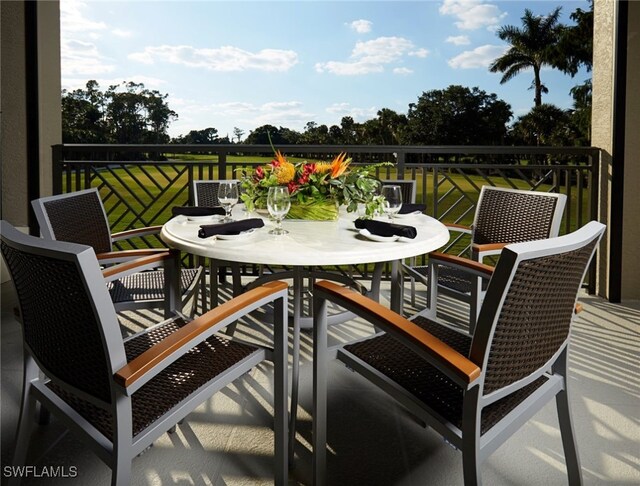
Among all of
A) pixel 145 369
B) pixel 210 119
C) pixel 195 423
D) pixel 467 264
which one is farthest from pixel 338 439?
pixel 210 119

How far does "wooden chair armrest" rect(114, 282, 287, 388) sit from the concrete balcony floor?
655 millimetres

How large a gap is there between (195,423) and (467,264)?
1248 mm

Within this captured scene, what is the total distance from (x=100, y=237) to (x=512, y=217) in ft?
6.61

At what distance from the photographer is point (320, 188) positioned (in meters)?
2.20

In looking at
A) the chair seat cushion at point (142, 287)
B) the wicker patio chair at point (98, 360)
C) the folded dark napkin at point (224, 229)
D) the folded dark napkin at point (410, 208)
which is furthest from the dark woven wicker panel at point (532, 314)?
the chair seat cushion at point (142, 287)

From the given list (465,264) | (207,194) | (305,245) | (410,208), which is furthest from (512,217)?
(207,194)

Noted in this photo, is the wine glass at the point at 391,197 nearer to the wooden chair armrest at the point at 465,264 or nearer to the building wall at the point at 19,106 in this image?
the wooden chair armrest at the point at 465,264

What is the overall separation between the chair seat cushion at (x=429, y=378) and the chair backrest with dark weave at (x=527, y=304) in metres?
0.09

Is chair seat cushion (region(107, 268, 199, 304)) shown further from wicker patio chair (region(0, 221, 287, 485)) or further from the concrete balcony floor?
wicker patio chair (region(0, 221, 287, 485))

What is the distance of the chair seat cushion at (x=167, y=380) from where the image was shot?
1.27m

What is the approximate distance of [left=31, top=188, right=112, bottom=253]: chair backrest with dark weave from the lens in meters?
2.10

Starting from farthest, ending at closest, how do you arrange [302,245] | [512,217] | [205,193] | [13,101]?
[13,101] → [205,193] → [512,217] → [302,245]

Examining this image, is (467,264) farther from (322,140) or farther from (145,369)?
(322,140)

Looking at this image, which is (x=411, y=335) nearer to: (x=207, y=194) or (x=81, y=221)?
(x=81, y=221)
